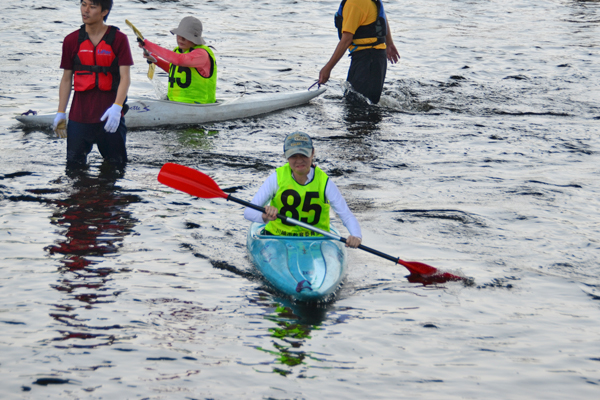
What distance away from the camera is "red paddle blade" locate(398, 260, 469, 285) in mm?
5020

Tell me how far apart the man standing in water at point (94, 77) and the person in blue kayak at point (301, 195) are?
5.01 feet

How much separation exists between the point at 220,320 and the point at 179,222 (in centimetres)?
185

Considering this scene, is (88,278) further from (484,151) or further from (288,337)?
(484,151)

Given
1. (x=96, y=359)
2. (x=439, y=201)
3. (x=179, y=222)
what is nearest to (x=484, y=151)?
(x=439, y=201)

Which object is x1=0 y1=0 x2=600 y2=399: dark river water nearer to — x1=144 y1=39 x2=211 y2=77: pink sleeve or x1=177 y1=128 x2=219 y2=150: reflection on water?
x1=177 y1=128 x2=219 y2=150: reflection on water

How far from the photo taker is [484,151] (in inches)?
333

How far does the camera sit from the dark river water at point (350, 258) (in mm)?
3783

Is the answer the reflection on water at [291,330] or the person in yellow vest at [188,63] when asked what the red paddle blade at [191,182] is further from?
the person in yellow vest at [188,63]

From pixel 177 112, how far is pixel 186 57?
87cm

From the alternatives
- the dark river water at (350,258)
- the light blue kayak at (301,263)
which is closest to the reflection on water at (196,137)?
the dark river water at (350,258)

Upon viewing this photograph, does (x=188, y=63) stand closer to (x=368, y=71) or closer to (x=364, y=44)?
(x=364, y=44)

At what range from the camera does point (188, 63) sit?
8258 millimetres

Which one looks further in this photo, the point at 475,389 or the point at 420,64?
the point at 420,64

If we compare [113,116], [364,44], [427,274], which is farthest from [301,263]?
[364,44]
